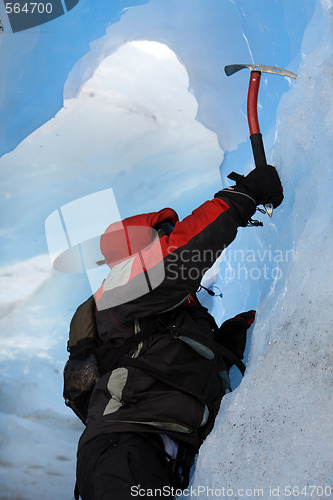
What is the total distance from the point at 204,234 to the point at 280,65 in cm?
90

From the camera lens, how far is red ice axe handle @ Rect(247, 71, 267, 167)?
1.30 metres

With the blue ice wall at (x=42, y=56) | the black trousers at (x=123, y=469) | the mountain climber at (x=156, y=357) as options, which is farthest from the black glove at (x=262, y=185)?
the blue ice wall at (x=42, y=56)

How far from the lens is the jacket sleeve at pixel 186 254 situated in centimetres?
116

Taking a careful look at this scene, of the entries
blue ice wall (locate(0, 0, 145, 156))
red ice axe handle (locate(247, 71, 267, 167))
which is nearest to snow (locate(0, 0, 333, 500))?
blue ice wall (locate(0, 0, 145, 156))

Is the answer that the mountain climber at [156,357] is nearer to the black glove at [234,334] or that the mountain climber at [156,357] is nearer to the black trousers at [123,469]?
the black trousers at [123,469]

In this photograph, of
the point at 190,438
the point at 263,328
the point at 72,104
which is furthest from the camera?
the point at 72,104

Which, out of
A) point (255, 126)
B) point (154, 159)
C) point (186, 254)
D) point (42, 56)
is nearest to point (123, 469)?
point (186, 254)

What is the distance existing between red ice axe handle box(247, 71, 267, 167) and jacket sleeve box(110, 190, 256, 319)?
16 cm

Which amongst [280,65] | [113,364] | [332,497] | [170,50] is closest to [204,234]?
[113,364]

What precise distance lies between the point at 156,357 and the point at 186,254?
271 mm

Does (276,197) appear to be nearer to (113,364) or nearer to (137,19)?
(113,364)

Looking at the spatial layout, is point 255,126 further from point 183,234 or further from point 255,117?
point 183,234

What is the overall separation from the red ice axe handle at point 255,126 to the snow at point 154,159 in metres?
0.11

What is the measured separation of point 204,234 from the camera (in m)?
1.17
